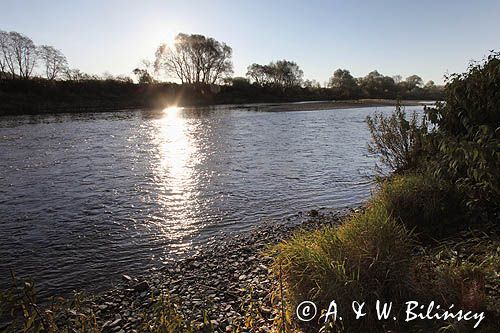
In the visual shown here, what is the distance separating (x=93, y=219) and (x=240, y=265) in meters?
5.47

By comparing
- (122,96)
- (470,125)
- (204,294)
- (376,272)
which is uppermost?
(122,96)

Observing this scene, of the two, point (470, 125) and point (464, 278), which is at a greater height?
point (470, 125)

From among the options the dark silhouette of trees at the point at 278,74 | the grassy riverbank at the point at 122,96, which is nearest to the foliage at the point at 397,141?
the grassy riverbank at the point at 122,96

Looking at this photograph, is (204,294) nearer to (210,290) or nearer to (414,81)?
(210,290)

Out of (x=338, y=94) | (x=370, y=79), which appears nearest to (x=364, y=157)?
(x=338, y=94)

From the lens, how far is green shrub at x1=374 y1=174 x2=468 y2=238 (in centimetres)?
672

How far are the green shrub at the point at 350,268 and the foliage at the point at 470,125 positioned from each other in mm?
1565

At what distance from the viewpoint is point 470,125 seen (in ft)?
20.7

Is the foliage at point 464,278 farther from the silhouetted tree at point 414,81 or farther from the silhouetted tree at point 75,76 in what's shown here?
the silhouetted tree at point 414,81

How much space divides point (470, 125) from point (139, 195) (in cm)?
1037

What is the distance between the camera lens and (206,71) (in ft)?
325

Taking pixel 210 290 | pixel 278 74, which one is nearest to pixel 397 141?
pixel 210 290

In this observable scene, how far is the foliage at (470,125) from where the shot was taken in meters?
5.41

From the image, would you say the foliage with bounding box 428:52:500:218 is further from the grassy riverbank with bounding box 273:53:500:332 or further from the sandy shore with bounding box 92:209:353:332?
the sandy shore with bounding box 92:209:353:332
